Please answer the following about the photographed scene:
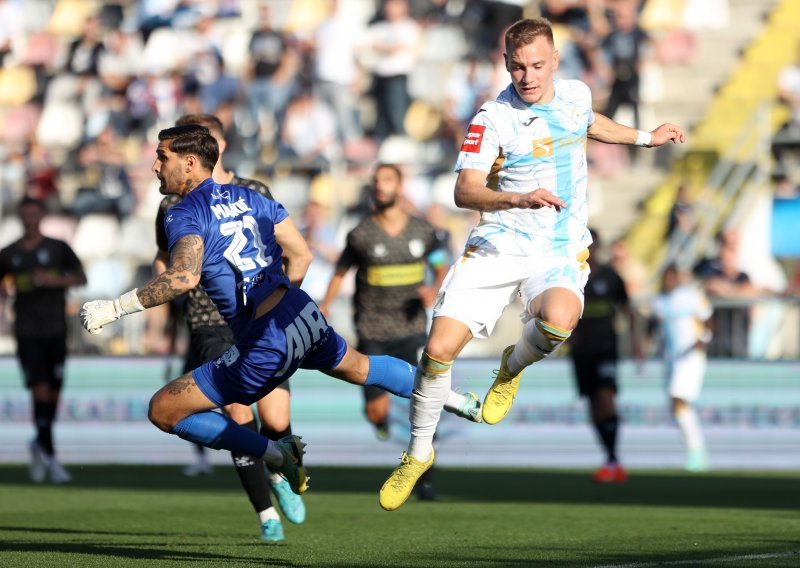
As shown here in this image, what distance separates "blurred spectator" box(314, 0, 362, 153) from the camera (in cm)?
2222

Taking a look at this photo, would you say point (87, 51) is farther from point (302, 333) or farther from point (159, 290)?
point (159, 290)

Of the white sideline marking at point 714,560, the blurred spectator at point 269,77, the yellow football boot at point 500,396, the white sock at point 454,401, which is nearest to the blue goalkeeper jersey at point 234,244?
the white sock at point 454,401

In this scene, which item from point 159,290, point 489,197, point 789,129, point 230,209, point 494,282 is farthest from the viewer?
point 789,129

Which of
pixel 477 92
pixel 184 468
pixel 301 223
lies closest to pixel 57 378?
pixel 184 468

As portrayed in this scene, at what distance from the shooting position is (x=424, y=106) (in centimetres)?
2281

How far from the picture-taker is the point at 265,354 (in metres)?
7.89

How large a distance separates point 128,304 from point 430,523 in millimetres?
3828

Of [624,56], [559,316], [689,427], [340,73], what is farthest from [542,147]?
[340,73]

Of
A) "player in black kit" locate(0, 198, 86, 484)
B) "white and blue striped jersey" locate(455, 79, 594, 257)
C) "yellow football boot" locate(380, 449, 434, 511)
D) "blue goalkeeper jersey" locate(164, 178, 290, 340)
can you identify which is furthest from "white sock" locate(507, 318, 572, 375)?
"player in black kit" locate(0, 198, 86, 484)

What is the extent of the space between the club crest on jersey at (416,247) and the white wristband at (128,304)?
572 cm

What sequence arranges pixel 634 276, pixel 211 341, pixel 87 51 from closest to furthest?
pixel 211 341 < pixel 634 276 < pixel 87 51

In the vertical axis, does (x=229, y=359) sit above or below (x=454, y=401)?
above

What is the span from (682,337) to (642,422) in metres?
1.00

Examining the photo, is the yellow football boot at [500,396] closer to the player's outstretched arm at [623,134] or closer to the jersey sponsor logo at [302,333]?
the jersey sponsor logo at [302,333]
